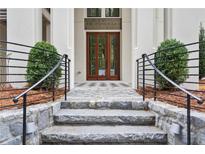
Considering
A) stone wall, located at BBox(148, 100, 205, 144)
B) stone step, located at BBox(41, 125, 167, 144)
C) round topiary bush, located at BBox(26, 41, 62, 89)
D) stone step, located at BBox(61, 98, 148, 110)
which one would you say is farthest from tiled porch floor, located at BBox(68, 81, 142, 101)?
stone step, located at BBox(41, 125, 167, 144)

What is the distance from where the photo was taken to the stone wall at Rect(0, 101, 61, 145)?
10.3 ft

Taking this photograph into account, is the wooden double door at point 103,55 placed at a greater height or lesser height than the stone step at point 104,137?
greater

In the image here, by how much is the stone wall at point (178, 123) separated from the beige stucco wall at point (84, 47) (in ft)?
24.7

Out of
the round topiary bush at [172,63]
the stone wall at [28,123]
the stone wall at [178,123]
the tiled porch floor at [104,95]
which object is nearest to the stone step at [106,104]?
the tiled porch floor at [104,95]

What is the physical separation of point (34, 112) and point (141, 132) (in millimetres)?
1649

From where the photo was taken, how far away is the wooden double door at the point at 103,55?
12.3 metres

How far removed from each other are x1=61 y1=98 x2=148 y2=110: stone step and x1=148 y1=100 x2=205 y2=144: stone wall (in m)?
0.45

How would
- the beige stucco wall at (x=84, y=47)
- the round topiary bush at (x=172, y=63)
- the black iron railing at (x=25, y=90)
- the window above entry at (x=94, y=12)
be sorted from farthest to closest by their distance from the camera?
the window above entry at (x=94, y=12) → the beige stucco wall at (x=84, y=47) → the round topiary bush at (x=172, y=63) → the black iron railing at (x=25, y=90)

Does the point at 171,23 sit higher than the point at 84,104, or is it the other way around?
the point at 171,23

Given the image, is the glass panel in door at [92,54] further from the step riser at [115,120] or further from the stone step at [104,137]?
the stone step at [104,137]

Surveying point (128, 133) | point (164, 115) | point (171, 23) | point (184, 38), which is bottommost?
point (128, 133)

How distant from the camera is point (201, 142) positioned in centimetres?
294
